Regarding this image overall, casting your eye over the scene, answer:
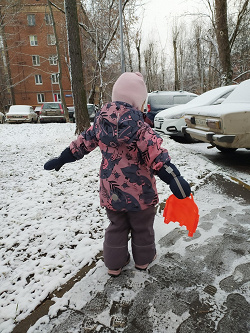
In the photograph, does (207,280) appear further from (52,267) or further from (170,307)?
(52,267)

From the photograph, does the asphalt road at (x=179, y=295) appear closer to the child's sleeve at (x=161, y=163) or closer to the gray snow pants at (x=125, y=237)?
the gray snow pants at (x=125, y=237)

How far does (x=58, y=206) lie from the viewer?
3.16 meters

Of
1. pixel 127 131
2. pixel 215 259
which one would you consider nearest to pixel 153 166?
pixel 127 131

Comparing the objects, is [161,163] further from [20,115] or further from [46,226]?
[20,115]

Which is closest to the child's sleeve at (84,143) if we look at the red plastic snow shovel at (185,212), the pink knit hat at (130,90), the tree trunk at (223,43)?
the pink knit hat at (130,90)

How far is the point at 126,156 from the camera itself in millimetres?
1683

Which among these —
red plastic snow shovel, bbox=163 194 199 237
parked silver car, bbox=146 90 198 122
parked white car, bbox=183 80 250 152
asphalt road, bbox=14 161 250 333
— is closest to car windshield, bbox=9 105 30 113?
parked silver car, bbox=146 90 198 122

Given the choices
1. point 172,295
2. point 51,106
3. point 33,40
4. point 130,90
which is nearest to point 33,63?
point 33,40

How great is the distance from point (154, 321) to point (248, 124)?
368 centimetres

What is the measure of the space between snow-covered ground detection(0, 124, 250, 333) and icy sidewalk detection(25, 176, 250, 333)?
0.54ft

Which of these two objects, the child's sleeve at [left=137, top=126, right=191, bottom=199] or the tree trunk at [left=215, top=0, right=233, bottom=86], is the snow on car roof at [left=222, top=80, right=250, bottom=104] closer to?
the child's sleeve at [left=137, top=126, right=191, bottom=199]

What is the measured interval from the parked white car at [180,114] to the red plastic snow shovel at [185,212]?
16.9 feet

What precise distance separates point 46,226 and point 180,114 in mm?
5749

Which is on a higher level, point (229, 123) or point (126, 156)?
point (229, 123)
